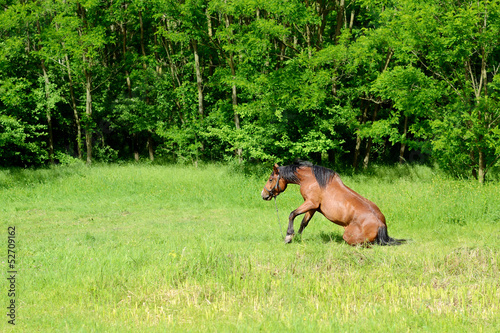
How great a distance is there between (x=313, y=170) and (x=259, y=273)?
2712 mm

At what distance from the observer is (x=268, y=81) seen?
20766mm

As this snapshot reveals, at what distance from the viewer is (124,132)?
33250 mm

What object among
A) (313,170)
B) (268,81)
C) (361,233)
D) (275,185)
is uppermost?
(268,81)

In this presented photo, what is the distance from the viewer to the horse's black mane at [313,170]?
922 cm

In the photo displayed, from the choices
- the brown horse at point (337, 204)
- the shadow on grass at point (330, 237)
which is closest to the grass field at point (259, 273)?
the shadow on grass at point (330, 237)

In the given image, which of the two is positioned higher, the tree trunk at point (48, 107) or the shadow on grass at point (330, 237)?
the tree trunk at point (48, 107)

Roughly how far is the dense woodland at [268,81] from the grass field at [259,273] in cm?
467

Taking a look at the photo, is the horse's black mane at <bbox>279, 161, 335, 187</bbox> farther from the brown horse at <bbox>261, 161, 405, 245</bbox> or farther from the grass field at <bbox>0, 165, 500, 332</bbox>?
the grass field at <bbox>0, 165, 500, 332</bbox>

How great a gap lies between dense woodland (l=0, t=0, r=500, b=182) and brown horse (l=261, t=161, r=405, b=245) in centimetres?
904

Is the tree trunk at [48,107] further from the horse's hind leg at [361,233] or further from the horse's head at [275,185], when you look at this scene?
the horse's hind leg at [361,233]

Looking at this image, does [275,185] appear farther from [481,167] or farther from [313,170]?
[481,167]

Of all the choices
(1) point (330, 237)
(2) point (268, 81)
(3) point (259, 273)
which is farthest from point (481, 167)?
(3) point (259, 273)

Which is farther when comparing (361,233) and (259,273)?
(361,233)

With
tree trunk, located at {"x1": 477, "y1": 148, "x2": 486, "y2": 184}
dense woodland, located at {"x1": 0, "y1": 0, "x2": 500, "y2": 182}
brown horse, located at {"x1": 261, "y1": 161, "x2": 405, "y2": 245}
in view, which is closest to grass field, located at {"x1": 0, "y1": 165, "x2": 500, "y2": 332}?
brown horse, located at {"x1": 261, "y1": 161, "x2": 405, "y2": 245}
